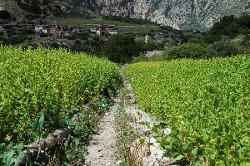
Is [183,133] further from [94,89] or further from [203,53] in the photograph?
[203,53]

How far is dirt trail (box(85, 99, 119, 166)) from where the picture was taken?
12664 mm

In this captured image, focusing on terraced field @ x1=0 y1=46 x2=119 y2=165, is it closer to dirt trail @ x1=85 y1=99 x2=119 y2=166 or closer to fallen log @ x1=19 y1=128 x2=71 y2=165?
fallen log @ x1=19 y1=128 x2=71 y2=165

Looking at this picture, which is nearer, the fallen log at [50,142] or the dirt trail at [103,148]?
the fallen log at [50,142]

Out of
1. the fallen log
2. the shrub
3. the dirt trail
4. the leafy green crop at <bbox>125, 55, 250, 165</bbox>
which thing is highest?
the leafy green crop at <bbox>125, 55, 250, 165</bbox>

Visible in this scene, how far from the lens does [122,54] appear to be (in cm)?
10331

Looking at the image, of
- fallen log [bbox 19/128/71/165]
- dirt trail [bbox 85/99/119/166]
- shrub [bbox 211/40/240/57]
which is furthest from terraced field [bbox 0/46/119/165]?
shrub [bbox 211/40/240/57]

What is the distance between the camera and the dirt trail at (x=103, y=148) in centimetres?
1266

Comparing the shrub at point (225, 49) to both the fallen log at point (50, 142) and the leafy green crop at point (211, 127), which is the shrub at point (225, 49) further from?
the fallen log at point (50, 142)

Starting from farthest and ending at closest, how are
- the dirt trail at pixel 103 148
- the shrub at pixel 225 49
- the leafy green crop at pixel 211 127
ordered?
the shrub at pixel 225 49, the dirt trail at pixel 103 148, the leafy green crop at pixel 211 127

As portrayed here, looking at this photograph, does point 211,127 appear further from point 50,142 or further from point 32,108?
point 32,108

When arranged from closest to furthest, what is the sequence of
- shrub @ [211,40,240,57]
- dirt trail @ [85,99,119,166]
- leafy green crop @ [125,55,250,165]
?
leafy green crop @ [125,55,250,165] → dirt trail @ [85,99,119,166] → shrub @ [211,40,240,57]

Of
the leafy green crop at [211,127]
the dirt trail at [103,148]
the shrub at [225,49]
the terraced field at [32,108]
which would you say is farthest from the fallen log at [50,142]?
the shrub at [225,49]

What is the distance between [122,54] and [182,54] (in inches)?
1247

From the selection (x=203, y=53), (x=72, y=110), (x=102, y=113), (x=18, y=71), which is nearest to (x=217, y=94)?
(x=72, y=110)
